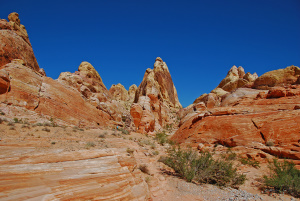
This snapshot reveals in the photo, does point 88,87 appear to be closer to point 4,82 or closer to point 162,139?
point 4,82

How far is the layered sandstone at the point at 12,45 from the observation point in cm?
1795

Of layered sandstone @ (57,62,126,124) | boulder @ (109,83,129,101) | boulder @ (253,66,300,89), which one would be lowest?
layered sandstone @ (57,62,126,124)

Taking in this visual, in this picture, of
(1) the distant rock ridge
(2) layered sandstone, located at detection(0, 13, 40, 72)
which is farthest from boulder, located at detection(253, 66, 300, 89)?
(2) layered sandstone, located at detection(0, 13, 40, 72)

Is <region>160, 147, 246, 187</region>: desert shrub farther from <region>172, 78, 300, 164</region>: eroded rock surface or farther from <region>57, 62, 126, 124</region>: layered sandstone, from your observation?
<region>57, 62, 126, 124</region>: layered sandstone

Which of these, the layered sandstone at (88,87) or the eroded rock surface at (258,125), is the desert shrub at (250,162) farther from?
the layered sandstone at (88,87)

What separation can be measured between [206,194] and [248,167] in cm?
472

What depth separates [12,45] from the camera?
775 inches

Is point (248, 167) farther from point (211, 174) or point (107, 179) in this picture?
point (107, 179)

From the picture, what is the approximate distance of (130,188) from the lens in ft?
16.6

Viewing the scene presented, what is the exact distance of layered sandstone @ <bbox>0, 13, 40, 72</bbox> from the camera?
18.0 metres

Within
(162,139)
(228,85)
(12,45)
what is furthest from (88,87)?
(228,85)

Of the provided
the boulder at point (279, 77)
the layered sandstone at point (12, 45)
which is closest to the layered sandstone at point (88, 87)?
the layered sandstone at point (12, 45)

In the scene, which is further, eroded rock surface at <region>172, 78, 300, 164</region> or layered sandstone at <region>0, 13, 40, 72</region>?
layered sandstone at <region>0, 13, 40, 72</region>

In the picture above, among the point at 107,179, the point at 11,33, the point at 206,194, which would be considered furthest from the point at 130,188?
the point at 11,33
